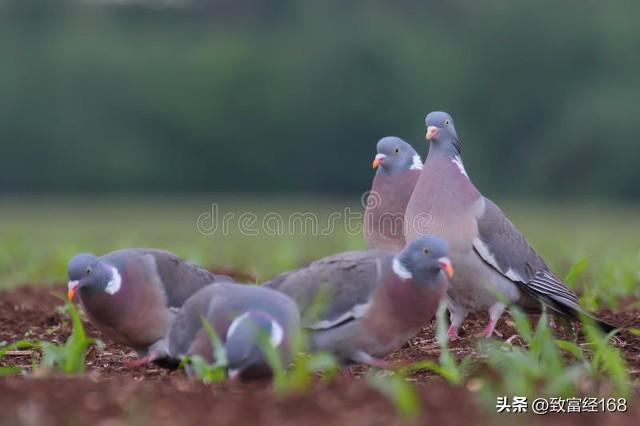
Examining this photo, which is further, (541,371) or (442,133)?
(442,133)

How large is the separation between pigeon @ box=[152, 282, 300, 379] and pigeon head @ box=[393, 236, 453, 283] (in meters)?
0.49

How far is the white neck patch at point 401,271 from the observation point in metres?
4.66

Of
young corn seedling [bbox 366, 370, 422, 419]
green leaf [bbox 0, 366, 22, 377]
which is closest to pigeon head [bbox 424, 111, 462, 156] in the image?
green leaf [bbox 0, 366, 22, 377]

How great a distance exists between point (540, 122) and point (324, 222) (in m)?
14.4

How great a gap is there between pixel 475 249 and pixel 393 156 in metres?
0.97

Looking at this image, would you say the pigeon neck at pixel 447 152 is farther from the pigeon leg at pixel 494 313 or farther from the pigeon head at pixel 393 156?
the pigeon leg at pixel 494 313

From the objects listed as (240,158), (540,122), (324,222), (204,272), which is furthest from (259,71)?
(204,272)

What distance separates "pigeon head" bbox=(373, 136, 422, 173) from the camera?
6633 mm

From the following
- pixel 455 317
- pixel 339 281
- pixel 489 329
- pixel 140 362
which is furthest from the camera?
pixel 455 317

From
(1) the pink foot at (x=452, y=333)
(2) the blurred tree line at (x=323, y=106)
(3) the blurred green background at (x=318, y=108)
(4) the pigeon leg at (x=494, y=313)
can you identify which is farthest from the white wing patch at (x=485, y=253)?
(2) the blurred tree line at (x=323, y=106)

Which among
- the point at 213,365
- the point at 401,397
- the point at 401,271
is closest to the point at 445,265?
the point at 401,271

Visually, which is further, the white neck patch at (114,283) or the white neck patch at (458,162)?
the white neck patch at (458,162)

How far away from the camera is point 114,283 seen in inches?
200

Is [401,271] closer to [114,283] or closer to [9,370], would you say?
[114,283]
